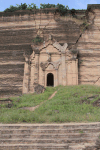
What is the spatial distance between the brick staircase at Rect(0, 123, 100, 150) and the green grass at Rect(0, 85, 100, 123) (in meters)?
1.21

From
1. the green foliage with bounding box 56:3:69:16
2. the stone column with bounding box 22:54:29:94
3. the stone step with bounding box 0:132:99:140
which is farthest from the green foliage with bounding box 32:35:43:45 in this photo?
the stone step with bounding box 0:132:99:140

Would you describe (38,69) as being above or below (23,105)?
above

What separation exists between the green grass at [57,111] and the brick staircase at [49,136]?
121 centimetres

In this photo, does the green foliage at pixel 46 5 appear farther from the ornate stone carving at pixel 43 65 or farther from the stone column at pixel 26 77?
the ornate stone carving at pixel 43 65

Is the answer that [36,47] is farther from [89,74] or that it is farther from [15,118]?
[15,118]

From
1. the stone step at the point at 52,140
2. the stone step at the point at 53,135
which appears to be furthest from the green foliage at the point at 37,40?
the stone step at the point at 52,140

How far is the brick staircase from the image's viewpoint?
7461 mm

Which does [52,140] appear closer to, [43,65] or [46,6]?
[43,65]

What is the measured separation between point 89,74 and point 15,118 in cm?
1426

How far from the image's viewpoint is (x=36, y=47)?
70.2 ft

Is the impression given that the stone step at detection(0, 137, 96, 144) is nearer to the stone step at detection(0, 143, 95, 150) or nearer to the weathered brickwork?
the stone step at detection(0, 143, 95, 150)

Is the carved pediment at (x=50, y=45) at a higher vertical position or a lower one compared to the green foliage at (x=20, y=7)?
lower

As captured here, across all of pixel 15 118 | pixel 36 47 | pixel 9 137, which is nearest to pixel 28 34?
pixel 36 47

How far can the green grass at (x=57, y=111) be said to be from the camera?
10.0 metres
